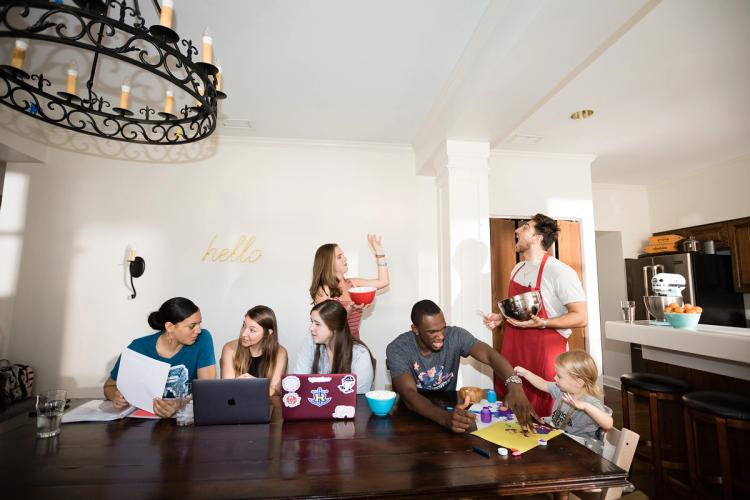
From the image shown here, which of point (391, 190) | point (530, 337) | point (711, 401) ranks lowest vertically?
point (711, 401)

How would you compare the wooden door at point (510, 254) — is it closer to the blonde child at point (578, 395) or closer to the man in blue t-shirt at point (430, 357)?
the man in blue t-shirt at point (430, 357)

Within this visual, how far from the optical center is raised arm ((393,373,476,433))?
140cm

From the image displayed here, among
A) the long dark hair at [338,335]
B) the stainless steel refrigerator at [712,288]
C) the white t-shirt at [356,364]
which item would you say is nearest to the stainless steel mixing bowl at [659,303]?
the stainless steel refrigerator at [712,288]

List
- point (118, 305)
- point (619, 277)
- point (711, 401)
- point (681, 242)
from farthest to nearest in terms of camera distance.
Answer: point (619, 277) < point (681, 242) < point (118, 305) < point (711, 401)

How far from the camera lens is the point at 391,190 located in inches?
148

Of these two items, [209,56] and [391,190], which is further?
[391,190]

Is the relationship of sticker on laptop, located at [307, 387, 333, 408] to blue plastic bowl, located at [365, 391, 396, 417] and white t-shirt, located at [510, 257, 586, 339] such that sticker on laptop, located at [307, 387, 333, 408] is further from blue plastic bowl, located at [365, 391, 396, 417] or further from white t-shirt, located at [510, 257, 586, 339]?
white t-shirt, located at [510, 257, 586, 339]

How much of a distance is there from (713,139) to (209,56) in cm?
439

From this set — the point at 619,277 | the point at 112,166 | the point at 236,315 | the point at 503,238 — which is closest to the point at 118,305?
the point at 236,315

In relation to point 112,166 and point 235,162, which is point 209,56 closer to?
point 235,162

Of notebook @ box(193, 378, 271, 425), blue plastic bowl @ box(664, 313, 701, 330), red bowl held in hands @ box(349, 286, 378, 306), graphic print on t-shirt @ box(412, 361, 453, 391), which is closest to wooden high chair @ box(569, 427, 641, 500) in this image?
graphic print on t-shirt @ box(412, 361, 453, 391)

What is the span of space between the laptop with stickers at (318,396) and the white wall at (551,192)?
274 centimetres

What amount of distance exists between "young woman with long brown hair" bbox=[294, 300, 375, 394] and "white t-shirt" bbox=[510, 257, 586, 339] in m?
1.15

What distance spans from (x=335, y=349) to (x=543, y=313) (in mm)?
1281
